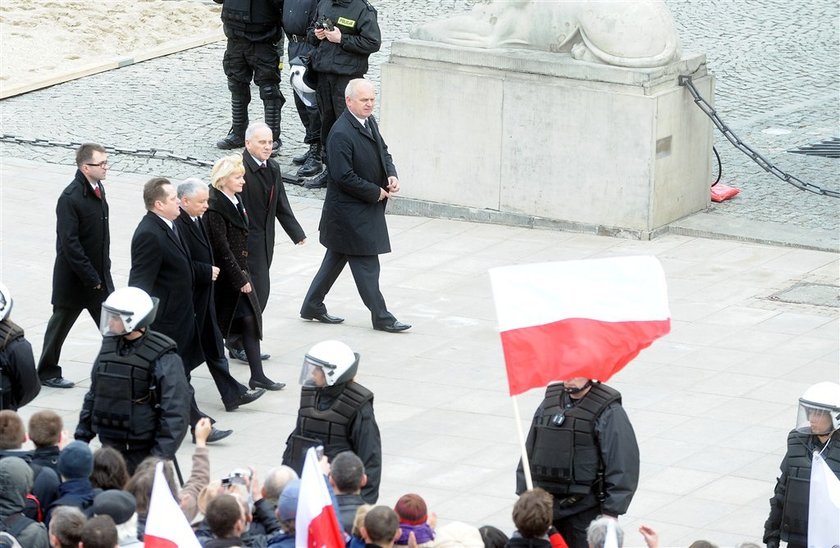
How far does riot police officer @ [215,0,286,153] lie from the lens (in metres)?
17.6

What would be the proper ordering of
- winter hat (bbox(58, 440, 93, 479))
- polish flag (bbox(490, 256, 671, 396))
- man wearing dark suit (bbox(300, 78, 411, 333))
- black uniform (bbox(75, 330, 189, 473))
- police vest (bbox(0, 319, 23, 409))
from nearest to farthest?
winter hat (bbox(58, 440, 93, 479))
polish flag (bbox(490, 256, 671, 396))
black uniform (bbox(75, 330, 189, 473))
police vest (bbox(0, 319, 23, 409))
man wearing dark suit (bbox(300, 78, 411, 333))

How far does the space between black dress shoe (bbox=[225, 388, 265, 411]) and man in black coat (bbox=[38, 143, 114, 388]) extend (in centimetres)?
123

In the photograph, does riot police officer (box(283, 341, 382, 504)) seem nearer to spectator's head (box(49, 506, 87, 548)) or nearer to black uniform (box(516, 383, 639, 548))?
black uniform (box(516, 383, 639, 548))

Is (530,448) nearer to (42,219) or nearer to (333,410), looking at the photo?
(333,410)

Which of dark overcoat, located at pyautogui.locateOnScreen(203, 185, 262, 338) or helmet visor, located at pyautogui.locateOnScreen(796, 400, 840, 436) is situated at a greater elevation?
helmet visor, located at pyautogui.locateOnScreen(796, 400, 840, 436)

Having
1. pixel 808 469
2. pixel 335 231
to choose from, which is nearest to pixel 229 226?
pixel 335 231

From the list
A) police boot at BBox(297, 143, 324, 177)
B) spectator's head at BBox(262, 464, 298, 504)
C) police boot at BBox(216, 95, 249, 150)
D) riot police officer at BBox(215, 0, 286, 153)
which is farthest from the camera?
police boot at BBox(216, 95, 249, 150)

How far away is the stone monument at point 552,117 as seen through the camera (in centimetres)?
1510

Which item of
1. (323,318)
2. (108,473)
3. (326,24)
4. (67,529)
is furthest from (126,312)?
(326,24)

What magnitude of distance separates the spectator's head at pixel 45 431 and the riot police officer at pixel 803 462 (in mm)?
3374

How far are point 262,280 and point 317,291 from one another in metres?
0.98

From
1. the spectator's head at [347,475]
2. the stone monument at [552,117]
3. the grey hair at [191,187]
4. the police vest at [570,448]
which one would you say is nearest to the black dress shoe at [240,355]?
the grey hair at [191,187]

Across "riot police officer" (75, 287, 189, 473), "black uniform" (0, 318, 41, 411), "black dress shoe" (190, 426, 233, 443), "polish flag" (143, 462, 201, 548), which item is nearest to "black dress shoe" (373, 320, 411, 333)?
"black dress shoe" (190, 426, 233, 443)

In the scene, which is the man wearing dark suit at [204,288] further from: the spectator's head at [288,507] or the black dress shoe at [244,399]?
the spectator's head at [288,507]
